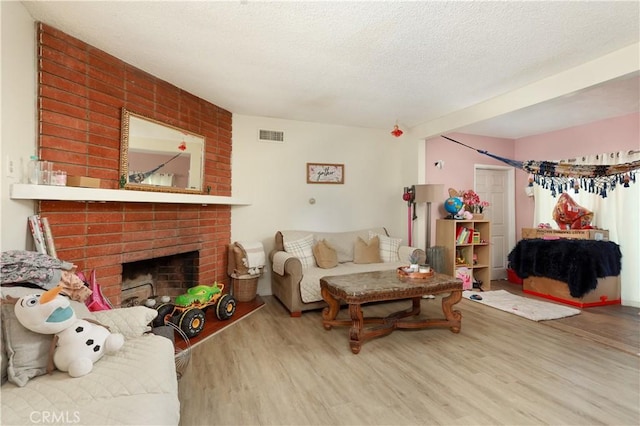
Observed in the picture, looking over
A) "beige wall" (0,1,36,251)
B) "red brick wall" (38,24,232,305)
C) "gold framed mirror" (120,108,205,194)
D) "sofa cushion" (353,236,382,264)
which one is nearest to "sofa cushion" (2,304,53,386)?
"beige wall" (0,1,36,251)

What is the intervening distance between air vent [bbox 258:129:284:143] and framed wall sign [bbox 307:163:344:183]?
21.4 inches

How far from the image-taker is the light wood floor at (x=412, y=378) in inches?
67.6

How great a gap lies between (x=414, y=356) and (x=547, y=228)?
3.48 metres

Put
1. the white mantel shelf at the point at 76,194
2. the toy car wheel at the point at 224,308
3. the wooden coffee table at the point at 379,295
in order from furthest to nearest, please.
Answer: the toy car wheel at the point at 224,308 < the wooden coffee table at the point at 379,295 < the white mantel shelf at the point at 76,194

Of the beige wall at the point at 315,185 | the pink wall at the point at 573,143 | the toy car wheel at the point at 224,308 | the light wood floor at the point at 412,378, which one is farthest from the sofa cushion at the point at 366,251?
the pink wall at the point at 573,143

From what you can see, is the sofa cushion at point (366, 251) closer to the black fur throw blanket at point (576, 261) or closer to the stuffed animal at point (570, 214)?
the black fur throw blanket at point (576, 261)

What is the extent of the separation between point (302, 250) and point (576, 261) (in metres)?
3.34

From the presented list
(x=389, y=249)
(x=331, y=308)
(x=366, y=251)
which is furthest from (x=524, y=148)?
(x=331, y=308)

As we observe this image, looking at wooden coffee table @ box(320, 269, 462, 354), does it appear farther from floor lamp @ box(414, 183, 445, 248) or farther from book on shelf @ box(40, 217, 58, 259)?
book on shelf @ box(40, 217, 58, 259)

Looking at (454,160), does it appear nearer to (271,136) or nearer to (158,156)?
(271,136)

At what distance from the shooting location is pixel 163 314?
2740 millimetres

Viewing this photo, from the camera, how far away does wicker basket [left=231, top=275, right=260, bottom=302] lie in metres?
3.71

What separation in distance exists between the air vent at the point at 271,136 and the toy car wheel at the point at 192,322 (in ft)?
7.86

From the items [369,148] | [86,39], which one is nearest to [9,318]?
[86,39]
